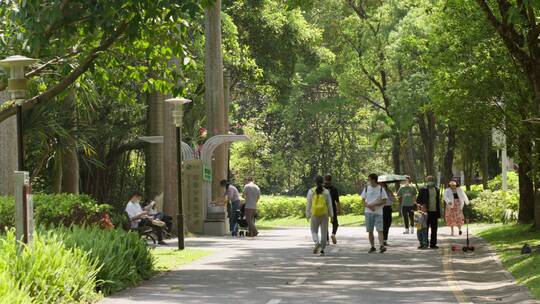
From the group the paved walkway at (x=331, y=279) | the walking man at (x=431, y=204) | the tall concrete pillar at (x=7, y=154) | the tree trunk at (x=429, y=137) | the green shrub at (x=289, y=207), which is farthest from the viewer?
the green shrub at (x=289, y=207)

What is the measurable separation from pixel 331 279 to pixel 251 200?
15139mm

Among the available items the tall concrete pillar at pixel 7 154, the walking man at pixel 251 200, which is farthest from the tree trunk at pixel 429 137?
the tall concrete pillar at pixel 7 154

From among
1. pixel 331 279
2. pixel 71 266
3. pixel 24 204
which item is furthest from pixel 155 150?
pixel 71 266

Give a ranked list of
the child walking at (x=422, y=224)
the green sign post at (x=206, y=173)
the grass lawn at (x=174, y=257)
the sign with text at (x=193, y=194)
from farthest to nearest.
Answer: the green sign post at (x=206, y=173) < the sign with text at (x=193, y=194) < the child walking at (x=422, y=224) < the grass lawn at (x=174, y=257)

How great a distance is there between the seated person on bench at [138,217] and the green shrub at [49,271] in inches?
476

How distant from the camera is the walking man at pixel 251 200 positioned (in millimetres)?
33500

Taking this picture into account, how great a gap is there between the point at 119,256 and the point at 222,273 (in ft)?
9.89

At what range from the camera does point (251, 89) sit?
50875mm

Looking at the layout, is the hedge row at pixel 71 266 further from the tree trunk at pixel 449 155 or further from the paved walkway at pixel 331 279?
the tree trunk at pixel 449 155

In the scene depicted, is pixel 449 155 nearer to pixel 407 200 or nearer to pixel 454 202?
pixel 407 200

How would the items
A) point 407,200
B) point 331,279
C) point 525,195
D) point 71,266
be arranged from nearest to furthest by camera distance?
1. point 71,266
2. point 331,279
3. point 525,195
4. point 407,200

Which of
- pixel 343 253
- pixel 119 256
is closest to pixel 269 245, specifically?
pixel 343 253

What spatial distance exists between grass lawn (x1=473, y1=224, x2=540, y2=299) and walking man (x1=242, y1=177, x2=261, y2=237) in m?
6.61

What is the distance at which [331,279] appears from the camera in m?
18.7
